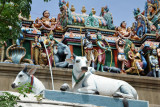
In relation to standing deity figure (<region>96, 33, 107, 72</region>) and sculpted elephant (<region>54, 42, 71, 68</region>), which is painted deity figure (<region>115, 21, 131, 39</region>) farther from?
sculpted elephant (<region>54, 42, 71, 68</region>)

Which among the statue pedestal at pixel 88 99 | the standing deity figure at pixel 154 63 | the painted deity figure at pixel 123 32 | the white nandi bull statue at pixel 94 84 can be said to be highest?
the painted deity figure at pixel 123 32

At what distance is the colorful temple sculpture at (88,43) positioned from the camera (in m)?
20.7

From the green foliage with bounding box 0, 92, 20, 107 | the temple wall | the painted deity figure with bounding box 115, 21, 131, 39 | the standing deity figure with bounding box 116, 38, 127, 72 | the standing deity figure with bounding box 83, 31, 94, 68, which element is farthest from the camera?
the painted deity figure with bounding box 115, 21, 131, 39

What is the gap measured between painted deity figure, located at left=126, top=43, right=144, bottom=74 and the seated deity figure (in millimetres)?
5058

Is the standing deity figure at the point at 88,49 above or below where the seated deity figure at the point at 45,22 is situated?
below

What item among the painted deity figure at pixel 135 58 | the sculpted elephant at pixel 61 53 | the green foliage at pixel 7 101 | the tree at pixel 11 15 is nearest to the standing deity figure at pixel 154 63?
the painted deity figure at pixel 135 58

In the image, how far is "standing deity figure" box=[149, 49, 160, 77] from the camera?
22.0 meters

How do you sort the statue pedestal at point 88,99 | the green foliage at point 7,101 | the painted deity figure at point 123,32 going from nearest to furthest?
the green foliage at point 7,101, the statue pedestal at point 88,99, the painted deity figure at point 123,32

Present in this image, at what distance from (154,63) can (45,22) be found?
278 inches

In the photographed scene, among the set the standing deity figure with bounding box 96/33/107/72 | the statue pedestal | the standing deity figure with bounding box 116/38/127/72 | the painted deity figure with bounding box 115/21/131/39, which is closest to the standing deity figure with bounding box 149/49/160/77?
the standing deity figure with bounding box 116/38/127/72

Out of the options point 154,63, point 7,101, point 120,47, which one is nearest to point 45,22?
point 120,47

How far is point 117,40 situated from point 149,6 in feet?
22.1

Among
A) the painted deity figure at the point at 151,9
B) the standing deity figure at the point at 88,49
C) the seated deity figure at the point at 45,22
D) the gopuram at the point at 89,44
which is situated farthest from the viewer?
the painted deity figure at the point at 151,9

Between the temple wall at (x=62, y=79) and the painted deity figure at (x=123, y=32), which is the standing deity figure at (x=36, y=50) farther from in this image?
the painted deity figure at (x=123, y=32)
